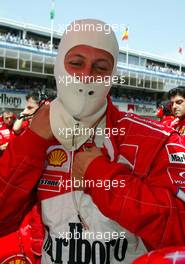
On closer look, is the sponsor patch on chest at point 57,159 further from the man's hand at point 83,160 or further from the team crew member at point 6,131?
the team crew member at point 6,131

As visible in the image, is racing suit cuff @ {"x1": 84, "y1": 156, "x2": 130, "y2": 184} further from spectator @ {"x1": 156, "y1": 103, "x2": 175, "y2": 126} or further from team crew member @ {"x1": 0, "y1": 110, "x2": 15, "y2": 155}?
team crew member @ {"x1": 0, "y1": 110, "x2": 15, "y2": 155}

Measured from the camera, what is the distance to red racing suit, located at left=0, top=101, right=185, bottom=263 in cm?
131

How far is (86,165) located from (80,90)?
0.33 meters

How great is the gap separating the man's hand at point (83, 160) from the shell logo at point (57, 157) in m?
0.16

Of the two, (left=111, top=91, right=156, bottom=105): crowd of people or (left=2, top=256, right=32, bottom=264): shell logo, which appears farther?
(left=111, top=91, right=156, bottom=105): crowd of people

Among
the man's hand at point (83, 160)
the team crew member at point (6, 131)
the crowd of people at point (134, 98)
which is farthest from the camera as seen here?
the crowd of people at point (134, 98)

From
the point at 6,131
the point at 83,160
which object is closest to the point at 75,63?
the point at 83,160

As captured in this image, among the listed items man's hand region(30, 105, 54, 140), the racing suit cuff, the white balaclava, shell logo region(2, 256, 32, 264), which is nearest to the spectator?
shell logo region(2, 256, 32, 264)

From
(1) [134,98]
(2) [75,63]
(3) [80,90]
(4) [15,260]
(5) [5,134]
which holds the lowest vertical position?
(4) [15,260]

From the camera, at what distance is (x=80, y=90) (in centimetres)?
160

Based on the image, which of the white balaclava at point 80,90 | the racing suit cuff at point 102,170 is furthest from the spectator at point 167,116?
the racing suit cuff at point 102,170

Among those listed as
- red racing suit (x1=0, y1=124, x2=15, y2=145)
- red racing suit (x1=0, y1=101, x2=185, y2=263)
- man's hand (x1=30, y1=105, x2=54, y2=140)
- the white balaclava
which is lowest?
red racing suit (x1=0, y1=124, x2=15, y2=145)

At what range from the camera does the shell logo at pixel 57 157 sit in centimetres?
164

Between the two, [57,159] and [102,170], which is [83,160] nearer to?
[102,170]
